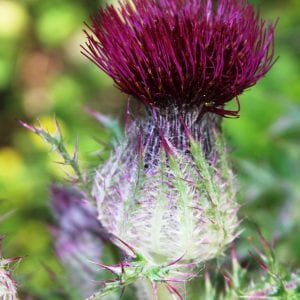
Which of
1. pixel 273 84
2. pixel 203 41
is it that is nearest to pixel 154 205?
pixel 203 41

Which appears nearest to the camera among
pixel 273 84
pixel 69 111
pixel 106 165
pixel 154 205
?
pixel 154 205

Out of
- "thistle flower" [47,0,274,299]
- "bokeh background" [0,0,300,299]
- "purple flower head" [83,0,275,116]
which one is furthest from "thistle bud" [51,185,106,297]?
"purple flower head" [83,0,275,116]

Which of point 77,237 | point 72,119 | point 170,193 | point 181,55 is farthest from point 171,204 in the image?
point 72,119

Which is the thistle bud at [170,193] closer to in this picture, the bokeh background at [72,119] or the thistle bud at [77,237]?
the thistle bud at [77,237]

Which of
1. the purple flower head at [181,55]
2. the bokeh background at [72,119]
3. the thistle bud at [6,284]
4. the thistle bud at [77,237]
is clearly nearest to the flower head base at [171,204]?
the purple flower head at [181,55]

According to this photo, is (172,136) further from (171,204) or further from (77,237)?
(77,237)

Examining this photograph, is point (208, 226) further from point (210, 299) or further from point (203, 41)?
point (203, 41)

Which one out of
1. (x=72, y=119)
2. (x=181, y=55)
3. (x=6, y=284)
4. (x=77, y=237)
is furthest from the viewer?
(x=72, y=119)
